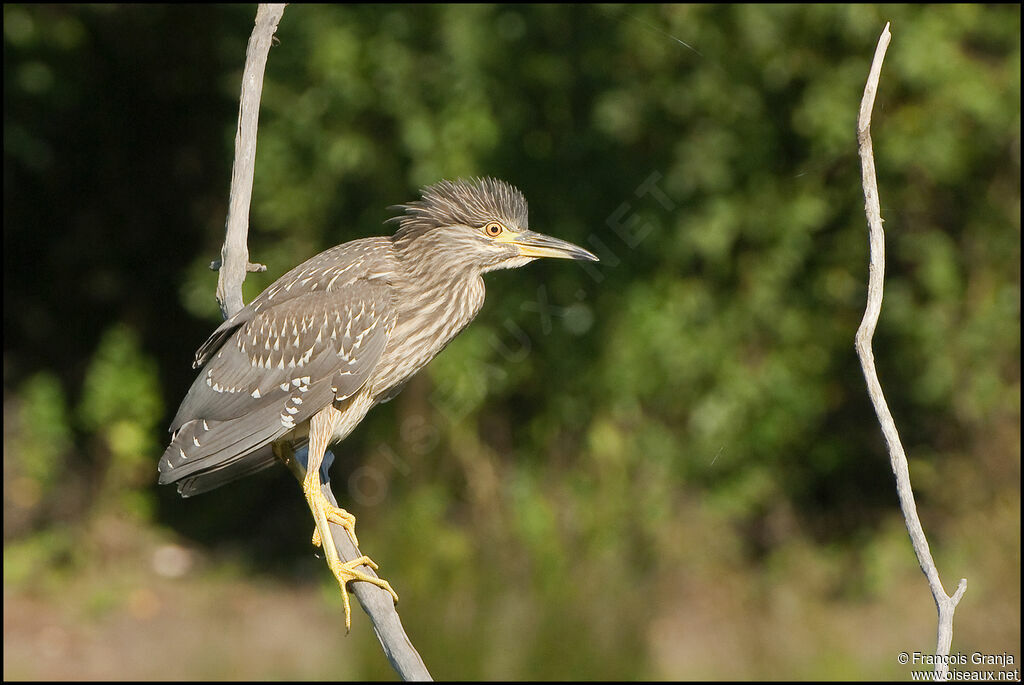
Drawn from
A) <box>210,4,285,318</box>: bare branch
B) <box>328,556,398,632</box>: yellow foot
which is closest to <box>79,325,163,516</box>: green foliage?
<box>210,4,285,318</box>: bare branch

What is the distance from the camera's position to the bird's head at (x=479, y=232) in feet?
12.4

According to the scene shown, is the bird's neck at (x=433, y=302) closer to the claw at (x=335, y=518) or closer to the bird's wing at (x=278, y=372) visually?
the bird's wing at (x=278, y=372)

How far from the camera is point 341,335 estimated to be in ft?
12.3

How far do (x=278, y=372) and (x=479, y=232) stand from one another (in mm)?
755

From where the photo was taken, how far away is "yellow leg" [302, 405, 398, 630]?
3.51 meters

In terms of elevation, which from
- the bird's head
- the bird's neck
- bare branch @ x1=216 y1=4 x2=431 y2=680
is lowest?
the bird's neck

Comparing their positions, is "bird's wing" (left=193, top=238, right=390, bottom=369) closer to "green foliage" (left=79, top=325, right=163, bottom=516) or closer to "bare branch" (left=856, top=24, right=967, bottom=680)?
"bare branch" (left=856, top=24, right=967, bottom=680)

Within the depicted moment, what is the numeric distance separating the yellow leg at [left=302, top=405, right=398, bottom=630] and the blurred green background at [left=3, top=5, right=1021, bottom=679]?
2353 millimetres

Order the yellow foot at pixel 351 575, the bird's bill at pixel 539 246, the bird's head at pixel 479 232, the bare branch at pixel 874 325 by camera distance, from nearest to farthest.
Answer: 1. the bare branch at pixel 874 325
2. the yellow foot at pixel 351 575
3. the bird's bill at pixel 539 246
4. the bird's head at pixel 479 232

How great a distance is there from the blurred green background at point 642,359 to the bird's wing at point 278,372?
7.91 ft

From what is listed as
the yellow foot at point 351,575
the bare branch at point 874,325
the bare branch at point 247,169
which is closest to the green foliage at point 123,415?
the bare branch at point 247,169

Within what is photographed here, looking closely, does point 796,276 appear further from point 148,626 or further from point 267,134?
point 148,626

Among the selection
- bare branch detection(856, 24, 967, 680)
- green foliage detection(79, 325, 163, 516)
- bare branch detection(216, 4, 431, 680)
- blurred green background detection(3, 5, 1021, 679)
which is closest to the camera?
bare branch detection(856, 24, 967, 680)

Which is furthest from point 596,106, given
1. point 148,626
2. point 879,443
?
point 148,626
